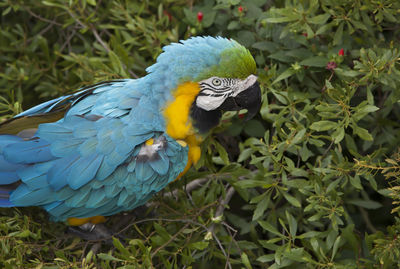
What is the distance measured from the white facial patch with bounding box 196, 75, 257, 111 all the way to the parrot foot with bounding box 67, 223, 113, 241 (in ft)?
2.84

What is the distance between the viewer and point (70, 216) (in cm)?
220

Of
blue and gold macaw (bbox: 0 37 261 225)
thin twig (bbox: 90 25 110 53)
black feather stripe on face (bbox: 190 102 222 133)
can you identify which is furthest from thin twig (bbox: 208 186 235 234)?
thin twig (bbox: 90 25 110 53)

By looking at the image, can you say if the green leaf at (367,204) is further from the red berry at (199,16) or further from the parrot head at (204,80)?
the red berry at (199,16)

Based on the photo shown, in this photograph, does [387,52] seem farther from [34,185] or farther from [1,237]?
[1,237]

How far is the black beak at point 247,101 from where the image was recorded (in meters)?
2.04

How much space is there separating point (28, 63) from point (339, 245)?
1939mm

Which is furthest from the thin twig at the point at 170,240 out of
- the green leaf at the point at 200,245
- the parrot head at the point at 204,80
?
the parrot head at the point at 204,80

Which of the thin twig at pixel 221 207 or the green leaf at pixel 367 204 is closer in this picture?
the thin twig at pixel 221 207

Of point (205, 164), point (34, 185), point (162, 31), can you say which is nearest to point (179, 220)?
point (205, 164)

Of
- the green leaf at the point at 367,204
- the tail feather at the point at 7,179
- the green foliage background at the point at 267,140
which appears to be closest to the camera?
the green foliage background at the point at 267,140

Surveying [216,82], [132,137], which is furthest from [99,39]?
[216,82]

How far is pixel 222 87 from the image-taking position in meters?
2.03

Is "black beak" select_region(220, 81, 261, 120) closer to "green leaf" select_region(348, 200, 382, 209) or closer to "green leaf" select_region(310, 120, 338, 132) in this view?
"green leaf" select_region(310, 120, 338, 132)

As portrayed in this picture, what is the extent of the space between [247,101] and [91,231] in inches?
40.1
